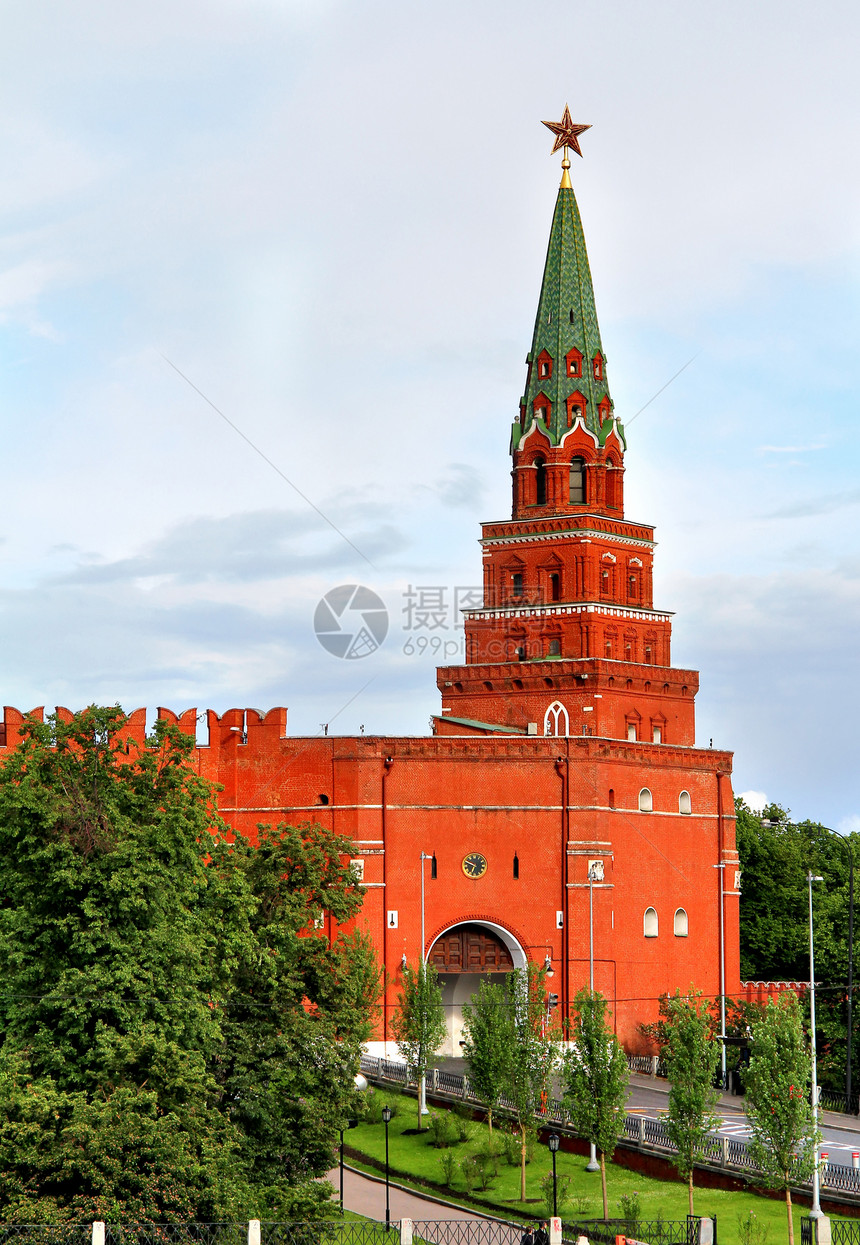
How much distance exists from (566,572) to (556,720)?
5.88 m

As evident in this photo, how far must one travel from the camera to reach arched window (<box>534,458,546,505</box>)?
7475cm

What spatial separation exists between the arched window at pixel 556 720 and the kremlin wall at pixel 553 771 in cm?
9

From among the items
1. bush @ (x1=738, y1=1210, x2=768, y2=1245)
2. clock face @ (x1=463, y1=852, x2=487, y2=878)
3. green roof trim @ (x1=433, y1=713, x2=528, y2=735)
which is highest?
green roof trim @ (x1=433, y1=713, x2=528, y2=735)

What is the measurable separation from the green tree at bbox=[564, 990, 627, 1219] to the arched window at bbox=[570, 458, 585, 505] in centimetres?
2957

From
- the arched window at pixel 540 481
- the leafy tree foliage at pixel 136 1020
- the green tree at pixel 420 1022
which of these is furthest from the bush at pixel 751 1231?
the arched window at pixel 540 481

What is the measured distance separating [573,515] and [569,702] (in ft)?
24.3

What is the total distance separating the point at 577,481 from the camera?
74.8 metres

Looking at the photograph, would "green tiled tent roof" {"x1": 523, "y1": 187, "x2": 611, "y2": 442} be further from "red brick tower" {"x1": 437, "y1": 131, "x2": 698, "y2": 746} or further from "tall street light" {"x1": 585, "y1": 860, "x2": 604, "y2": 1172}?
"tall street light" {"x1": 585, "y1": 860, "x2": 604, "y2": 1172}

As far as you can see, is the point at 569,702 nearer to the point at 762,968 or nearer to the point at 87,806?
the point at 762,968

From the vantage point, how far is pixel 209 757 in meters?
64.6

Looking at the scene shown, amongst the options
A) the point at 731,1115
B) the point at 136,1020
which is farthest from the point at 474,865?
the point at 136,1020

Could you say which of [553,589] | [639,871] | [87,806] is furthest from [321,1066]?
[553,589]

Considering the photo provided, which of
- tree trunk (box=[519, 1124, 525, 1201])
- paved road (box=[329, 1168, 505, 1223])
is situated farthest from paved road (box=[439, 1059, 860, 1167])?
paved road (box=[329, 1168, 505, 1223])

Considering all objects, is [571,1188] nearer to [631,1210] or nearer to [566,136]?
[631,1210]
